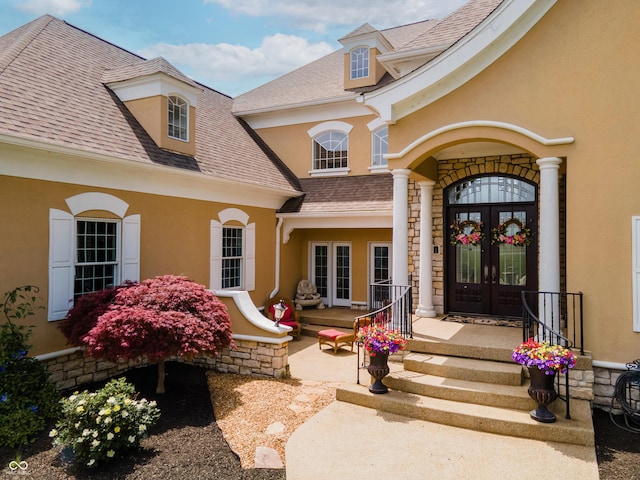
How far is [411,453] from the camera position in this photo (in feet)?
16.9

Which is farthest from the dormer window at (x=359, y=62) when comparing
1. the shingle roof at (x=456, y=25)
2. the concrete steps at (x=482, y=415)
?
the concrete steps at (x=482, y=415)

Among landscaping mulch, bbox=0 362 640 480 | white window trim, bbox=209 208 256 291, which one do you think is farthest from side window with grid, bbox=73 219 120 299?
landscaping mulch, bbox=0 362 640 480

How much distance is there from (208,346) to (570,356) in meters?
5.17

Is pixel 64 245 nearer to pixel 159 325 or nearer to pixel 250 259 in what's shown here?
pixel 159 325

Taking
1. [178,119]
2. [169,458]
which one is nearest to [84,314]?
[169,458]

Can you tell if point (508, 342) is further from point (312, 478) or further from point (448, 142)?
point (312, 478)

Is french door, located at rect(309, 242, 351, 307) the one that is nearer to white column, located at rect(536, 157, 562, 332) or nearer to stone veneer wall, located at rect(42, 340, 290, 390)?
stone veneer wall, located at rect(42, 340, 290, 390)

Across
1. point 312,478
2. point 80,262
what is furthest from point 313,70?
point 312,478

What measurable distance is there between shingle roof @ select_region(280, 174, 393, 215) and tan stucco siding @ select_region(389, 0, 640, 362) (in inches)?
200

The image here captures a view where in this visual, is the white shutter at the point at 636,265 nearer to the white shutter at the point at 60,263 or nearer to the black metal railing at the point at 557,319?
the black metal railing at the point at 557,319

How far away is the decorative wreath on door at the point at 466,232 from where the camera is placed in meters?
9.60

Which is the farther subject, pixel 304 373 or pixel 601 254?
pixel 304 373

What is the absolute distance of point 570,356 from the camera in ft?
18.3

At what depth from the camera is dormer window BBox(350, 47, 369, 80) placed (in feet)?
44.2
